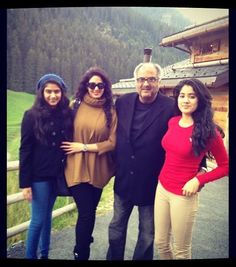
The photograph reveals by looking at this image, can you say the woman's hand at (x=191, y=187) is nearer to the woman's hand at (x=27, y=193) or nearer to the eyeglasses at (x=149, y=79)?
the eyeglasses at (x=149, y=79)

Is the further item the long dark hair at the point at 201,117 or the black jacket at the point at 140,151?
the black jacket at the point at 140,151

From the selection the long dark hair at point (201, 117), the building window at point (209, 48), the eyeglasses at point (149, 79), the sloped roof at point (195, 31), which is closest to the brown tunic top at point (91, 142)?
the eyeglasses at point (149, 79)

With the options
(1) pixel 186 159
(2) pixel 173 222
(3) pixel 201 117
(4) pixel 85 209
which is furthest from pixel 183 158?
(4) pixel 85 209

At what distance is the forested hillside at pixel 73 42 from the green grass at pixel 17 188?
14cm

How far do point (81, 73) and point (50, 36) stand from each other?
19.6 inches

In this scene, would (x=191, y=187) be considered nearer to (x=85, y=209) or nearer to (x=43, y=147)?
(x=85, y=209)

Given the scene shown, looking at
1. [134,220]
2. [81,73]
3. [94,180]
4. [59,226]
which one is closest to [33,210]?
[59,226]

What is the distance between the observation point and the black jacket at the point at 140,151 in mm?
2357

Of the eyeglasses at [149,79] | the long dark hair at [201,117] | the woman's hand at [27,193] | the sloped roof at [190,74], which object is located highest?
the sloped roof at [190,74]

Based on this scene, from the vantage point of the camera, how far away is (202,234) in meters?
2.70

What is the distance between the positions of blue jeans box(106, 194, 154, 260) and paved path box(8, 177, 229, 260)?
0.07 metres

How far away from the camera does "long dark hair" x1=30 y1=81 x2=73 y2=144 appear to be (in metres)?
2.33

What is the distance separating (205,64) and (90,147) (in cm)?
144
